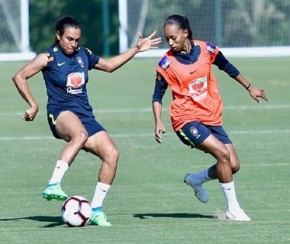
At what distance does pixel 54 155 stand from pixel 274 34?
20031 millimetres

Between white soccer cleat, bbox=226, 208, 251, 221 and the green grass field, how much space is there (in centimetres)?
12

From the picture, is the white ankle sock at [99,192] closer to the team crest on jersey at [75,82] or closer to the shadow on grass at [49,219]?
the shadow on grass at [49,219]

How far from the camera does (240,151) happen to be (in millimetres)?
17609

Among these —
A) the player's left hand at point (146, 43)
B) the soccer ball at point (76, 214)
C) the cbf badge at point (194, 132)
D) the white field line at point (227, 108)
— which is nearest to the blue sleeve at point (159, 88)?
the player's left hand at point (146, 43)

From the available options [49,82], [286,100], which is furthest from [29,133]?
[49,82]

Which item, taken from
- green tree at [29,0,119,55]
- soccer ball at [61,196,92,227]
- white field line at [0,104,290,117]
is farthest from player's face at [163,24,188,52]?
green tree at [29,0,119,55]

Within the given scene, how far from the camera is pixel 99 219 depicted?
417 inches

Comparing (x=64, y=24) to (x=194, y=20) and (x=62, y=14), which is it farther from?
(x=62, y=14)

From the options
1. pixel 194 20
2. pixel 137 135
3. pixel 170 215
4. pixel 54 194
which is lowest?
pixel 194 20

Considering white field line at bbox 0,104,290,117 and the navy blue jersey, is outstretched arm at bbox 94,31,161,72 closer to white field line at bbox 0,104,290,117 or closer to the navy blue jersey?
the navy blue jersey

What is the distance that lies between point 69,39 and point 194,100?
1336 millimetres

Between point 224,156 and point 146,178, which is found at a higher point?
point 224,156

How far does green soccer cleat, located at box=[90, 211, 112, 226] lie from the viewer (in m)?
10.6

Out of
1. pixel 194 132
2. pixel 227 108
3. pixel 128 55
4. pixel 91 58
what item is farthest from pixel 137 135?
pixel 194 132
